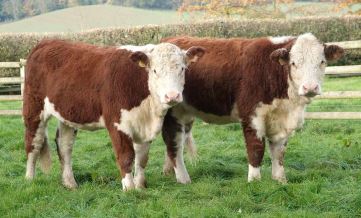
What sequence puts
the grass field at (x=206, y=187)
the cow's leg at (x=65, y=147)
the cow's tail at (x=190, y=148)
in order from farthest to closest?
the cow's tail at (x=190, y=148) → the cow's leg at (x=65, y=147) → the grass field at (x=206, y=187)

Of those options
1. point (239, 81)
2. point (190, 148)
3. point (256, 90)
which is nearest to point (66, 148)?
point (190, 148)

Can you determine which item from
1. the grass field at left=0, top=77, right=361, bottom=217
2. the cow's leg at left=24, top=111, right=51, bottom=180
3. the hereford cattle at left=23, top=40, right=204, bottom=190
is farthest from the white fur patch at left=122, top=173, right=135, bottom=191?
the cow's leg at left=24, top=111, right=51, bottom=180

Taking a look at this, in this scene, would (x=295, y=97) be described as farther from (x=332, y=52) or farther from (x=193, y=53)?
(x=193, y=53)

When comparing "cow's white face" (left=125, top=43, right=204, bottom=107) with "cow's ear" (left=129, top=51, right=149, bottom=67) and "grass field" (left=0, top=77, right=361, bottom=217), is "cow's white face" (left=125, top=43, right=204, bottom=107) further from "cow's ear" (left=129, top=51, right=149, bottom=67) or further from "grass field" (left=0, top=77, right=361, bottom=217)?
"grass field" (left=0, top=77, right=361, bottom=217)

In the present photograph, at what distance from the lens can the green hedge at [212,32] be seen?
2238 centimetres

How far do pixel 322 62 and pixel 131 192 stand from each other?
256 cm

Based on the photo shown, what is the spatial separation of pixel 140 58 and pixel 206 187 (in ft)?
5.12

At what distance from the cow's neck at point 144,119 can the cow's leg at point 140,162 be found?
0.26 meters

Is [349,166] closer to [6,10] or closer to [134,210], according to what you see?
[134,210]

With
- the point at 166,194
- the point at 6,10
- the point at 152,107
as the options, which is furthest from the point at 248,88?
the point at 6,10

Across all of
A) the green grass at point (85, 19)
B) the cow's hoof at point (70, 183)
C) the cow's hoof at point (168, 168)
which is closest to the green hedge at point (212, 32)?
the green grass at point (85, 19)

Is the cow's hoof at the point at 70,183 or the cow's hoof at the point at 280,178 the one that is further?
the cow's hoof at the point at 70,183

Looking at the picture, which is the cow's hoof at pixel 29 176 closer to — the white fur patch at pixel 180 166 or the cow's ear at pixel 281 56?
the white fur patch at pixel 180 166

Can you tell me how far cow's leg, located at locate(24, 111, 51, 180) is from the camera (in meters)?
7.73
